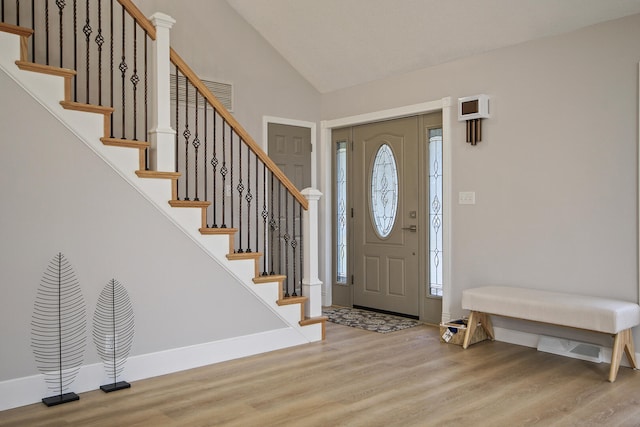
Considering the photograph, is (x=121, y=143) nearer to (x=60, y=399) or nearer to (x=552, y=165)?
(x=60, y=399)

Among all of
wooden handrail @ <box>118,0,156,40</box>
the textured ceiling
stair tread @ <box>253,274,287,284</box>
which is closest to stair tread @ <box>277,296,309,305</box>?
stair tread @ <box>253,274,287,284</box>

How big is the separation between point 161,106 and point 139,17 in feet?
2.01

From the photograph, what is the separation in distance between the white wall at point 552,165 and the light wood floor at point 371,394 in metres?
0.74

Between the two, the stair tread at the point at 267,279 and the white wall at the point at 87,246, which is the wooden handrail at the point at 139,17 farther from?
the stair tread at the point at 267,279

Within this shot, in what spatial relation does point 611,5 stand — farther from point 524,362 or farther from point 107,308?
point 107,308

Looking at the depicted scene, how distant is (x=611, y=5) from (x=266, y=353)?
362 cm

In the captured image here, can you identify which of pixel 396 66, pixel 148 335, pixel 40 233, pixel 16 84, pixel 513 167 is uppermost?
pixel 396 66

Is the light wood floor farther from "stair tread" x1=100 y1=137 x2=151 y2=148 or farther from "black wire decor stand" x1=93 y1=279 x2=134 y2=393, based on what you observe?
"stair tread" x1=100 y1=137 x2=151 y2=148

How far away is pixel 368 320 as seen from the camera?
559cm

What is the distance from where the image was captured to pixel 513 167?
15.4ft

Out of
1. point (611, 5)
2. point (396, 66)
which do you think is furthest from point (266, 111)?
point (611, 5)

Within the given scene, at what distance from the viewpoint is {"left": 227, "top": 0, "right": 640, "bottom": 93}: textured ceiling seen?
4.27 metres

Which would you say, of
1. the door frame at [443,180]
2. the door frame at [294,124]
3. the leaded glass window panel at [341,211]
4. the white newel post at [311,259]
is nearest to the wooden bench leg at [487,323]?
the door frame at [443,180]

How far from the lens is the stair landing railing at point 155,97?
3.90 metres
